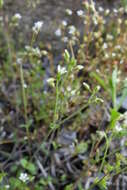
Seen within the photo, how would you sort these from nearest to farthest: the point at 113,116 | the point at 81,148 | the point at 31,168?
the point at 113,116 → the point at 31,168 → the point at 81,148

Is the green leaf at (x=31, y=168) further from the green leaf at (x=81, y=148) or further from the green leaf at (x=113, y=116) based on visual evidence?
the green leaf at (x=113, y=116)

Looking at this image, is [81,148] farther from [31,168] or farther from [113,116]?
[113,116]

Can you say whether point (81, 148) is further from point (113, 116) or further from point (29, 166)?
point (113, 116)

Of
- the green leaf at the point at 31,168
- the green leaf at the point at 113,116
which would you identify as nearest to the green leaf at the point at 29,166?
the green leaf at the point at 31,168

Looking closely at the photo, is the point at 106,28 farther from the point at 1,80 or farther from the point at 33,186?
the point at 33,186

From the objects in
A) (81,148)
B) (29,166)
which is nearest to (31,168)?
(29,166)

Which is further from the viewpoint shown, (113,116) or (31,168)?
(31,168)

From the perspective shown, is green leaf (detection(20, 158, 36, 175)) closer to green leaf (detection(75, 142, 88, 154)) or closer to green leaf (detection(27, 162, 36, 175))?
green leaf (detection(27, 162, 36, 175))

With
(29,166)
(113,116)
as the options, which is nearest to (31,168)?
(29,166)

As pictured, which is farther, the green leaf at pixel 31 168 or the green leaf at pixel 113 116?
the green leaf at pixel 31 168

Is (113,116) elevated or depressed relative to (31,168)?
elevated

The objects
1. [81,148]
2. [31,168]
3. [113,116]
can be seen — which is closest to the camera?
[113,116]

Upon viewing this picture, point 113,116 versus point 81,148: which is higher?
point 113,116
